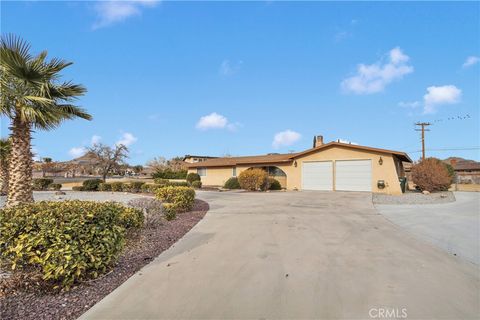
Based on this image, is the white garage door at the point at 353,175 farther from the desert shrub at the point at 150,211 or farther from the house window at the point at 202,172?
the desert shrub at the point at 150,211

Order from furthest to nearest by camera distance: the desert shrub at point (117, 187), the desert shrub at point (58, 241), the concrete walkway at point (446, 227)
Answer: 1. the desert shrub at point (117, 187)
2. the concrete walkway at point (446, 227)
3. the desert shrub at point (58, 241)

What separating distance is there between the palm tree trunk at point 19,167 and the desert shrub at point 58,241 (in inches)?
158

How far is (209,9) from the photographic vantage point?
10992 mm

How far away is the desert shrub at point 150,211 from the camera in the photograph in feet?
24.0

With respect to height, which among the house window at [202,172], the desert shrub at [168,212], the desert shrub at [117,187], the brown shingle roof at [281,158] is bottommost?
the desert shrub at [168,212]

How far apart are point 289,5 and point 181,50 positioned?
18.9 feet

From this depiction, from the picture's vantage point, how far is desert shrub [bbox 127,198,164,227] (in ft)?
24.0

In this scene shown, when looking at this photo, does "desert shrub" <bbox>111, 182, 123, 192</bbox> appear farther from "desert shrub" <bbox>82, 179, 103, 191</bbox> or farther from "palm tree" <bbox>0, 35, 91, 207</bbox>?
"palm tree" <bbox>0, 35, 91, 207</bbox>

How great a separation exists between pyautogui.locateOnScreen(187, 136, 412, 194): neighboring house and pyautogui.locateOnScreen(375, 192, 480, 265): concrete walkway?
8.43 meters

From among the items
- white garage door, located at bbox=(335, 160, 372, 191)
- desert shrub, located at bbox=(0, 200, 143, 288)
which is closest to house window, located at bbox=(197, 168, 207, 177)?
white garage door, located at bbox=(335, 160, 372, 191)

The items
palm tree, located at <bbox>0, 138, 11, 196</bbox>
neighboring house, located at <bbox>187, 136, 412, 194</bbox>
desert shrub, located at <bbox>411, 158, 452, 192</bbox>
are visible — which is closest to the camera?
palm tree, located at <bbox>0, 138, 11, 196</bbox>

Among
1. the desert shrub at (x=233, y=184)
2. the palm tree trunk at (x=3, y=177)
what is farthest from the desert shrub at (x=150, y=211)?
the desert shrub at (x=233, y=184)

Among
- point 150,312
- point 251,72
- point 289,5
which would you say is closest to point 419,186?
point 251,72

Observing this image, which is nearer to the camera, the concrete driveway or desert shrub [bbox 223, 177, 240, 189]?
the concrete driveway
